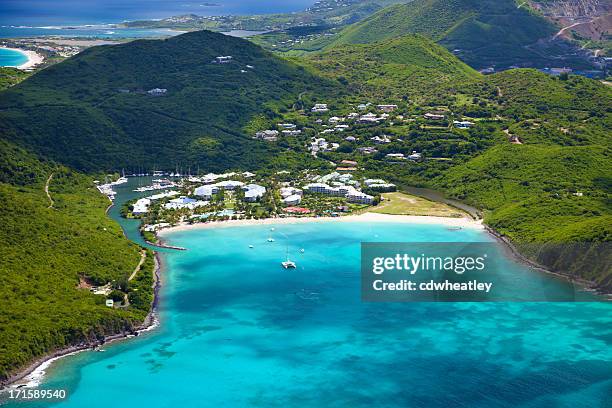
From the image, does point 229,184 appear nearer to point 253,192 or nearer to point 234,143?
point 253,192

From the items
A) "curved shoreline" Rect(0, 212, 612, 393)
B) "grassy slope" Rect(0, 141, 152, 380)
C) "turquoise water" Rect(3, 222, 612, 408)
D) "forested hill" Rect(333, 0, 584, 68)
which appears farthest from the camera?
"forested hill" Rect(333, 0, 584, 68)

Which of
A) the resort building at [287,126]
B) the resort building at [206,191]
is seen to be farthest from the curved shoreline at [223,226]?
the resort building at [287,126]

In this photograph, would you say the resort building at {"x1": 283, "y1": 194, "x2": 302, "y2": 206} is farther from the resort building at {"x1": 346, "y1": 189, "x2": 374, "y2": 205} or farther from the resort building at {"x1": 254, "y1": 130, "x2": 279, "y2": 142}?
the resort building at {"x1": 254, "y1": 130, "x2": 279, "y2": 142}

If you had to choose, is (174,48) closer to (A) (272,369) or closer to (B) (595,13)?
(A) (272,369)

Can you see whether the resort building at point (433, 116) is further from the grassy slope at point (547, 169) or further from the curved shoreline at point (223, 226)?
the curved shoreline at point (223, 226)

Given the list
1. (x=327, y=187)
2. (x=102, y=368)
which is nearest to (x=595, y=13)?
(x=327, y=187)

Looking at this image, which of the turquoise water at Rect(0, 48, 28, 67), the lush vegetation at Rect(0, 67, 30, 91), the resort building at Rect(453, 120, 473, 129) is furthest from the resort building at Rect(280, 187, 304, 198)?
the turquoise water at Rect(0, 48, 28, 67)

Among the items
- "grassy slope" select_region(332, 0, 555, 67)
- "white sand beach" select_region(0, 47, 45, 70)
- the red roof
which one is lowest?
the red roof
